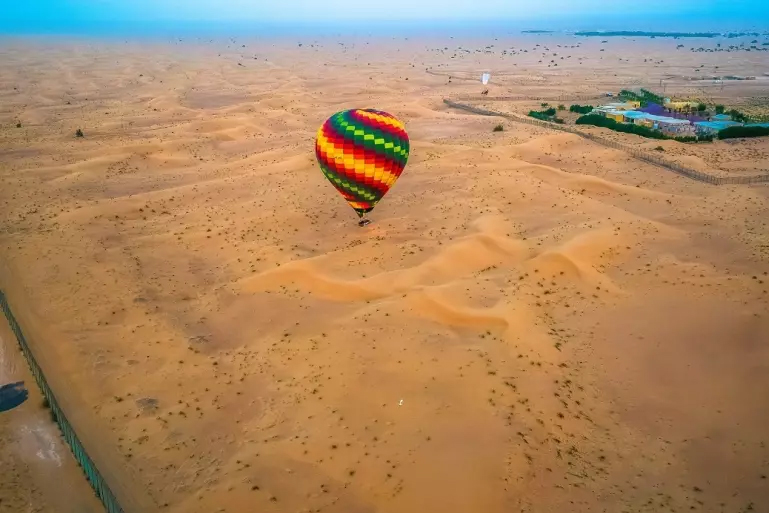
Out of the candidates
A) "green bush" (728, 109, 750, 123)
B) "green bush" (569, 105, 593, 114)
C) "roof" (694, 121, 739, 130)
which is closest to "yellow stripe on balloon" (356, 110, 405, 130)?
"roof" (694, 121, 739, 130)

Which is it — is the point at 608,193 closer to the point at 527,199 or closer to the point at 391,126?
the point at 527,199

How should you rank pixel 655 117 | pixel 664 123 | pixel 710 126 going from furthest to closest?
pixel 655 117
pixel 664 123
pixel 710 126

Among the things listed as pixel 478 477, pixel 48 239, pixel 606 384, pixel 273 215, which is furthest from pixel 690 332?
pixel 48 239

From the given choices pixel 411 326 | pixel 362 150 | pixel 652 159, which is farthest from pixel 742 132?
pixel 411 326

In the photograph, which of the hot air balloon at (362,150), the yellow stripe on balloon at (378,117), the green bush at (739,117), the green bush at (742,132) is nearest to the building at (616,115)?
the green bush at (742,132)

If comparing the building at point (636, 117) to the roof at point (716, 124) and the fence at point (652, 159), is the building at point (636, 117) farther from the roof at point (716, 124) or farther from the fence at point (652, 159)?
the fence at point (652, 159)

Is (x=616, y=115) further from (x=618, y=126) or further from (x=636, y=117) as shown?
(x=618, y=126)

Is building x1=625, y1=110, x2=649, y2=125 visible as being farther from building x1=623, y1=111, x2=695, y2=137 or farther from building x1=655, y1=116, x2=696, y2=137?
building x1=655, y1=116, x2=696, y2=137
